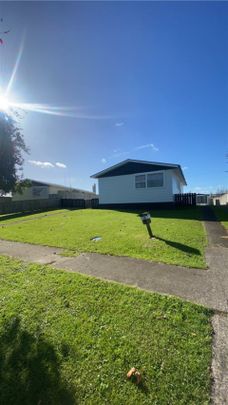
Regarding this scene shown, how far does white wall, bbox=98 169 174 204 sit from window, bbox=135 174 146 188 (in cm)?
29

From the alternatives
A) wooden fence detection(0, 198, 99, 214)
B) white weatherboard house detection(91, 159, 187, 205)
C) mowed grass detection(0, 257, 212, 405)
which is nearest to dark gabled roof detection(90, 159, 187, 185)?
white weatherboard house detection(91, 159, 187, 205)

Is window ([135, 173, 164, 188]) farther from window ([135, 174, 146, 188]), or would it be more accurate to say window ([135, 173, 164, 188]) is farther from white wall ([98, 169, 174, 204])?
white wall ([98, 169, 174, 204])

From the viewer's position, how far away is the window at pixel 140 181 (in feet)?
56.9

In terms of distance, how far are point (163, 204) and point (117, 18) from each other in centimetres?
1245

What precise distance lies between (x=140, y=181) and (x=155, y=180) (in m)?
1.42

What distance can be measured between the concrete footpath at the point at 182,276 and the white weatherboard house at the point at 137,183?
36.2ft

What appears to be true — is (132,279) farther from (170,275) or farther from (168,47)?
(168,47)

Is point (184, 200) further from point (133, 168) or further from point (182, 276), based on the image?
point (182, 276)

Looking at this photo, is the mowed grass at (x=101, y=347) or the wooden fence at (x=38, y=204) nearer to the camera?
the mowed grass at (x=101, y=347)

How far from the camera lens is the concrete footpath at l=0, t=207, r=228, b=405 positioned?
6.12 feet

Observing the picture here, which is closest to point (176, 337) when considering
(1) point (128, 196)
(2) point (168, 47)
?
(2) point (168, 47)

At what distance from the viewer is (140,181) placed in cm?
1753

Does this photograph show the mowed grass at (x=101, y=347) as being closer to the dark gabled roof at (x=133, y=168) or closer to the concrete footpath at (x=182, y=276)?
the concrete footpath at (x=182, y=276)

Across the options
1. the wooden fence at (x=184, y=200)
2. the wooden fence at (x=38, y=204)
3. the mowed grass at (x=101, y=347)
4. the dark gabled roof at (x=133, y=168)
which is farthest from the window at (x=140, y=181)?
the mowed grass at (x=101, y=347)
